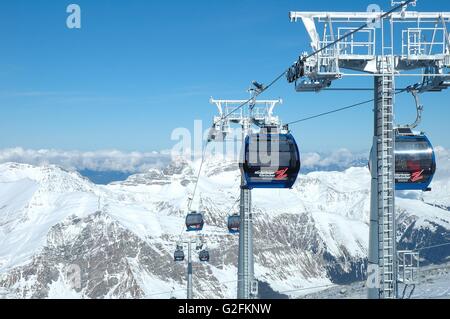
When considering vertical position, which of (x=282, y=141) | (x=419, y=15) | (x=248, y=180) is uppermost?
(x=419, y=15)

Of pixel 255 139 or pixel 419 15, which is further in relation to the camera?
pixel 255 139

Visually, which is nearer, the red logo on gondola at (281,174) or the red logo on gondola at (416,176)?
the red logo on gondola at (416,176)

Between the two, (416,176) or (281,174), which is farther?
(281,174)

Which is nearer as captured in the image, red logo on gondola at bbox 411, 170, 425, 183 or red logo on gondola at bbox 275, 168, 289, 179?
red logo on gondola at bbox 411, 170, 425, 183
